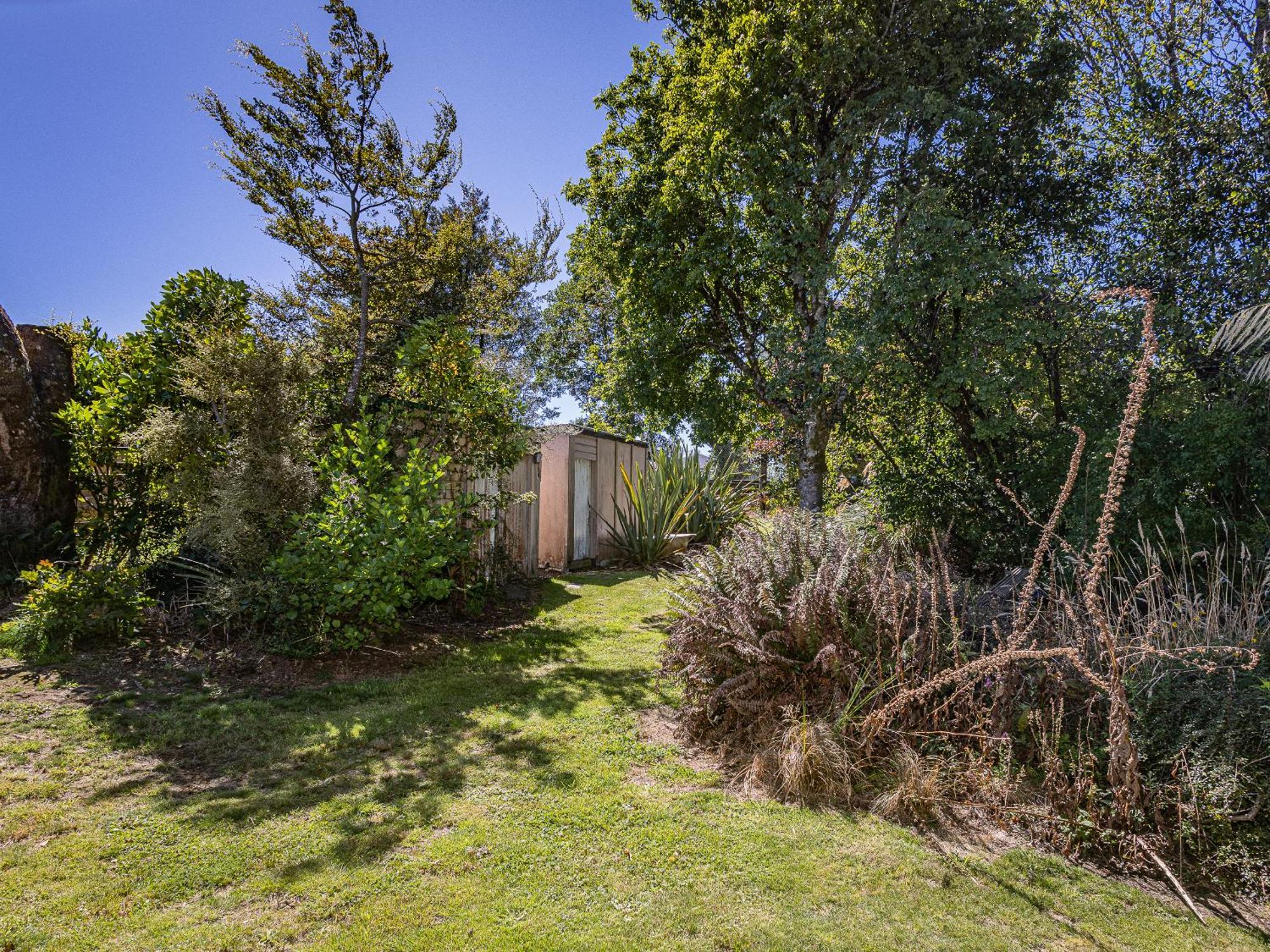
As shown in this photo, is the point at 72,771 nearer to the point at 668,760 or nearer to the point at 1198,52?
the point at 668,760

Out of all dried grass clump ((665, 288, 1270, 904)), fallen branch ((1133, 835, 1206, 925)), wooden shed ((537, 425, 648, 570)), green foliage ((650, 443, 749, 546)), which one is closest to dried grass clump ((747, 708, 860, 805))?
A: dried grass clump ((665, 288, 1270, 904))

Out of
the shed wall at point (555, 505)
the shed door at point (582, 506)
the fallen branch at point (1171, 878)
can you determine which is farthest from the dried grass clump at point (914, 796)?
Answer: the shed door at point (582, 506)

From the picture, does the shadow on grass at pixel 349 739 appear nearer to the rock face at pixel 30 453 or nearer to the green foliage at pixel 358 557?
the green foliage at pixel 358 557

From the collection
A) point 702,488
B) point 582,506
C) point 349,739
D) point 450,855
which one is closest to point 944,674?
point 450,855

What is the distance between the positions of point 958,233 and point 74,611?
25.8 ft

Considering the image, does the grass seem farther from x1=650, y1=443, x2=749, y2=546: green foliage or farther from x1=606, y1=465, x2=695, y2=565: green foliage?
x1=650, y1=443, x2=749, y2=546: green foliage

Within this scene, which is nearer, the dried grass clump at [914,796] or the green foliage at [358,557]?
A: the dried grass clump at [914,796]

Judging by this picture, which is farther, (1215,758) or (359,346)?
(359,346)

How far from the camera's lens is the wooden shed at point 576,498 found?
1000 cm

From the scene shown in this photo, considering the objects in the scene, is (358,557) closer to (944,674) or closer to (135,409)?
(135,409)

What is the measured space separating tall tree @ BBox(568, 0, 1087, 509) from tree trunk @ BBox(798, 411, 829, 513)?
0.02 metres

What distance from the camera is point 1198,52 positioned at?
6.40 meters

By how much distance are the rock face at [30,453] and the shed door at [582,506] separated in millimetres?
6088

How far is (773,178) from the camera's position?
6.80 meters
